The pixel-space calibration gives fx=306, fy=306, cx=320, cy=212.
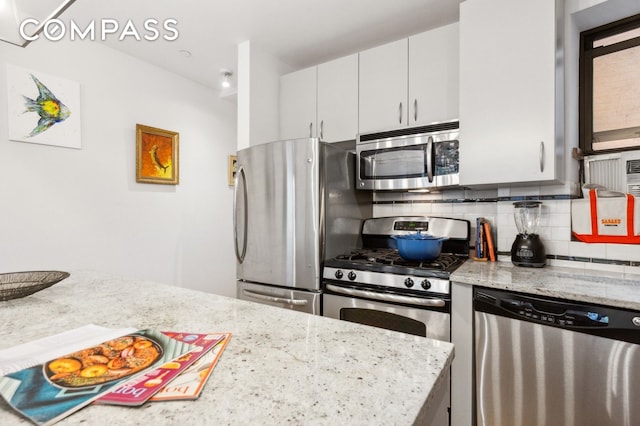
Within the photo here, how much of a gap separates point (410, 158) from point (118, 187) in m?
2.50

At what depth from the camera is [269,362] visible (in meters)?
0.65

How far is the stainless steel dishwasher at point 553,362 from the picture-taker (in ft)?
3.94

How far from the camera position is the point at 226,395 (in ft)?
1.74

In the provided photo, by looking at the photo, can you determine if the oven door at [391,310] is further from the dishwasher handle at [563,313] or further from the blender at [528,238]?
the blender at [528,238]

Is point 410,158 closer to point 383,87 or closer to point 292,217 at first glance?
point 383,87

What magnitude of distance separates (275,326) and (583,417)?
4.58 feet

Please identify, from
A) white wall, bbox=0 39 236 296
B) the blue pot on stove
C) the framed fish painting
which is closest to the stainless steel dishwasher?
the blue pot on stove

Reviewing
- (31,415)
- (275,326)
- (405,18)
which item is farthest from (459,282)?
(405,18)

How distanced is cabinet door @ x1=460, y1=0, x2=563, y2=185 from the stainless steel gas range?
1.73ft

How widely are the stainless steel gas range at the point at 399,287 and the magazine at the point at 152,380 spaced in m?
1.24

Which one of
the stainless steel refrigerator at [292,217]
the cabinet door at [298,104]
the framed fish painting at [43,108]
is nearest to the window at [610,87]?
the stainless steel refrigerator at [292,217]

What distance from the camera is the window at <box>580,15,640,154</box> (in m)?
1.77

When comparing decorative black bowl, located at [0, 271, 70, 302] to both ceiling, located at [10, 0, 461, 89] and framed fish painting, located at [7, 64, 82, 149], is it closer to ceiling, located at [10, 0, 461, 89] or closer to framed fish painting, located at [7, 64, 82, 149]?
framed fish painting, located at [7, 64, 82, 149]

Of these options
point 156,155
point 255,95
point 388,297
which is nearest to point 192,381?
point 388,297
